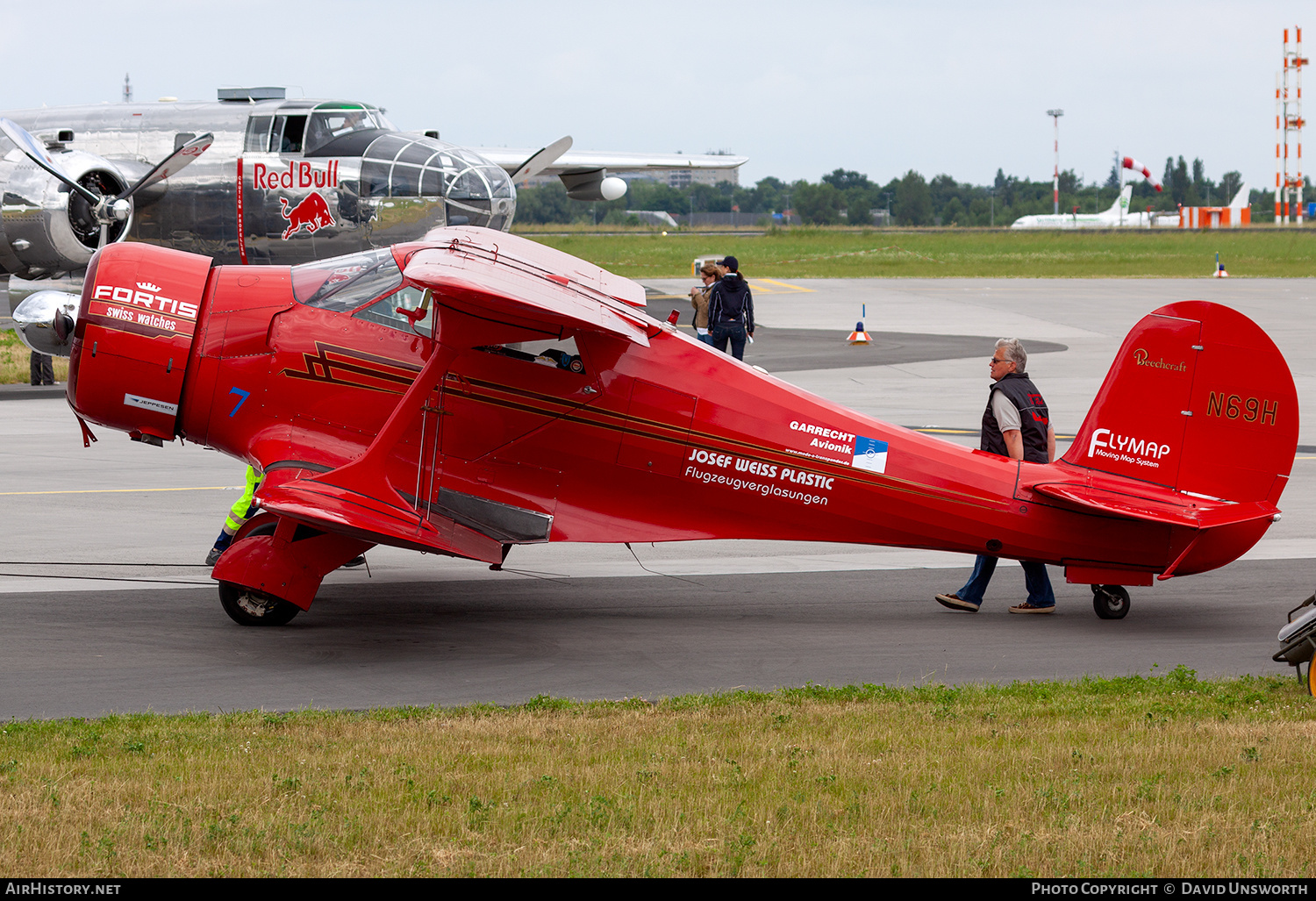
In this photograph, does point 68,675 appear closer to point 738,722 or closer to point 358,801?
point 358,801

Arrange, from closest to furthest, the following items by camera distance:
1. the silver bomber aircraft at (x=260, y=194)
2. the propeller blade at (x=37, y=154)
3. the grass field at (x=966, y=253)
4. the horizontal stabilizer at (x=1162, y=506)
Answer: the horizontal stabilizer at (x=1162, y=506), the propeller blade at (x=37, y=154), the silver bomber aircraft at (x=260, y=194), the grass field at (x=966, y=253)

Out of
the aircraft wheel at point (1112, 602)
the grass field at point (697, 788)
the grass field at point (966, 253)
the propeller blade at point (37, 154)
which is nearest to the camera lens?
the grass field at point (697, 788)

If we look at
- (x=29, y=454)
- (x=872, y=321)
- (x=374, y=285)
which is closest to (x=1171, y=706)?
(x=374, y=285)

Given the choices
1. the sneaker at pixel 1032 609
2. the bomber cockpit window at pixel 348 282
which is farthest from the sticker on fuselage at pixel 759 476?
the bomber cockpit window at pixel 348 282

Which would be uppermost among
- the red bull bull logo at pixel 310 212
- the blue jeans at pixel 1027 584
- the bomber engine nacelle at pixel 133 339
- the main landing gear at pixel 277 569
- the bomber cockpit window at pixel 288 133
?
the bomber cockpit window at pixel 288 133

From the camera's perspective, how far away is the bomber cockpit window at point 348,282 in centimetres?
988

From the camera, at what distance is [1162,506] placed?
9.54 metres

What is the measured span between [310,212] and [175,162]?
227 centimetres

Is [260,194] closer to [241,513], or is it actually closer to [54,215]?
[54,215]

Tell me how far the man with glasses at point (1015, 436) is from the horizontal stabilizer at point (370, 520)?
3770mm

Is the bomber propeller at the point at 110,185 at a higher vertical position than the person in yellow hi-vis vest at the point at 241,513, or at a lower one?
higher

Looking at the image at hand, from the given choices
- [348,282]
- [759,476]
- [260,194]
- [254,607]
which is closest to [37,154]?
[260,194]

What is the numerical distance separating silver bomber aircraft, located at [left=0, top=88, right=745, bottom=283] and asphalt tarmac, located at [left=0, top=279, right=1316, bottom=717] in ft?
23.6

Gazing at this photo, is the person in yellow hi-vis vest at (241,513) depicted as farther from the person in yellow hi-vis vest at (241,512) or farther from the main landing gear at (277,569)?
the main landing gear at (277,569)
